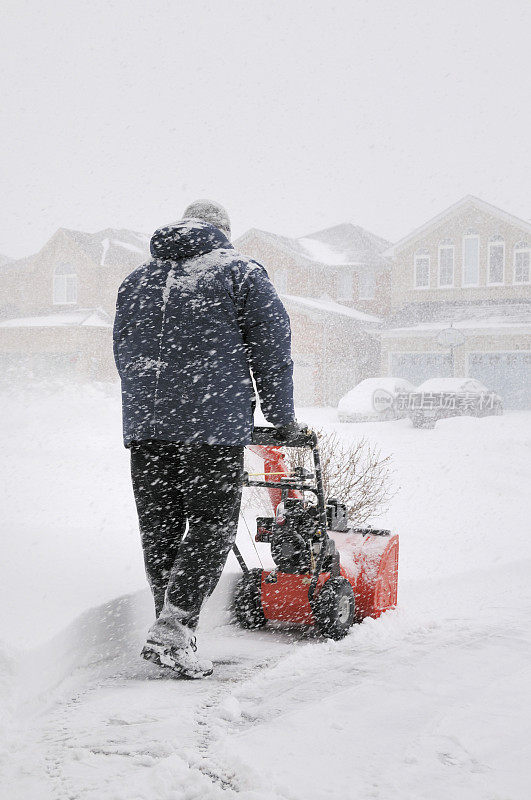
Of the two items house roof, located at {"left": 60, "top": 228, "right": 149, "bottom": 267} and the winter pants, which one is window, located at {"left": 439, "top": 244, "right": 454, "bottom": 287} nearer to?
house roof, located at {"left": 60, "top": 228, "right": 149, "bottom": 267}

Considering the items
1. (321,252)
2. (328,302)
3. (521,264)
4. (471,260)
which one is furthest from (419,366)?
(321,252)

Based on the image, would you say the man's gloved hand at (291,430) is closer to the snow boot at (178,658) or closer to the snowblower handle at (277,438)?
the snowblower handle at (277,438)

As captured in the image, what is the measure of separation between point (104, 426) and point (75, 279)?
17.5 m

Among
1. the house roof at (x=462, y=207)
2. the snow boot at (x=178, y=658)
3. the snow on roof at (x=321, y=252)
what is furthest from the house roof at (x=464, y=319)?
the snow boot at (x=178, y=658)

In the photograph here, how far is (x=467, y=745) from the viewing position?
234cm

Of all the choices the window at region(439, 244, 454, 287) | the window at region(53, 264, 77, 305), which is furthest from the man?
the window at region(53, 264, 77, 305)

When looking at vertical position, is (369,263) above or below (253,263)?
above

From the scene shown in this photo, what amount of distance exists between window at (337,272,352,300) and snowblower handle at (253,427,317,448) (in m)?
25.4

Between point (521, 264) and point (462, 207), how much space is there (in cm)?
269

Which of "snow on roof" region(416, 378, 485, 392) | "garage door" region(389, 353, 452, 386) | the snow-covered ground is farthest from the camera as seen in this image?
"garage door" region(389, 353, 452, 386)

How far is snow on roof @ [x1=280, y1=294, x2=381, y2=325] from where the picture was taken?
24548 millimetres

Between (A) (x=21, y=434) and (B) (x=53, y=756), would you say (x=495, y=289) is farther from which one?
(B) (x=53, y=756)

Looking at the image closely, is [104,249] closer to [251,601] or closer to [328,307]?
[328,307]

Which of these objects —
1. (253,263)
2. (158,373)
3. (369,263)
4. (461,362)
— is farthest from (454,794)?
(369,263)
